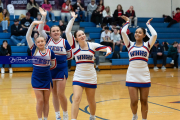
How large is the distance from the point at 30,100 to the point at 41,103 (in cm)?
260

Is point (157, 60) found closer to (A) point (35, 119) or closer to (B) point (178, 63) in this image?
(B) point (178, 63)

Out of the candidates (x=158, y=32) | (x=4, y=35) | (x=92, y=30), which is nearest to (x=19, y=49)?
(x=4, y=35)

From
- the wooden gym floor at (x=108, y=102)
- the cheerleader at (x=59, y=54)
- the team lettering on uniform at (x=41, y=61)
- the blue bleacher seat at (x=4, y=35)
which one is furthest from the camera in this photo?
the blue bleacher seat at (x=4, y=35)

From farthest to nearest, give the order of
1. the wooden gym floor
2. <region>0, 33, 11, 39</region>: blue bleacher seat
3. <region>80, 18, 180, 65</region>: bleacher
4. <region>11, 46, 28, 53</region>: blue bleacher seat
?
<region>0, 33, 11, 39</region>: blue bleacher seat → <region>80, 18, 180, 65</region>: bleacher → <region>11, 46, 28, 53</region>: blue bleacher seat → the wooden gym floor

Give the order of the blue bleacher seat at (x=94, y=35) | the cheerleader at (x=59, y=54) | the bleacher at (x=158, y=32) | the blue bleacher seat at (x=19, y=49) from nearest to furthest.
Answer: the cheerleader at (x=59, y=54) → the blue bleacher seat at (x=19, y=49) → the bleacher at (x=158, y=32) → the blue bleacher seat at (x=94, y=35)

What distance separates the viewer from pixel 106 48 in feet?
15.9

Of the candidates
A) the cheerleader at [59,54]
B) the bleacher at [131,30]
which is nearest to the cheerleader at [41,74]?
the cheerleader at [59,54]

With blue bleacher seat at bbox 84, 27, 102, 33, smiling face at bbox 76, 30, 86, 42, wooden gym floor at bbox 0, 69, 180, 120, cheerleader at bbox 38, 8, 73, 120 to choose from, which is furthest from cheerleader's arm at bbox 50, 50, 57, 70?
blue bleacher seat at bbox 84, 27, 102, 33

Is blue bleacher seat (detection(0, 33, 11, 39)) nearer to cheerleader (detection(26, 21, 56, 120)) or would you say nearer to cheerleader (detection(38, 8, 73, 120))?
cheerleader (detection(38, 8, 73, 120))

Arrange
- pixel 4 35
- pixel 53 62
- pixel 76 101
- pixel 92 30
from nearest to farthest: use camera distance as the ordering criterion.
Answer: pixel 76 101
pixel 53 62
pixel 4 35
pixel 92 30

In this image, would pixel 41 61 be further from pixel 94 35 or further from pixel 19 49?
pixel 94 35

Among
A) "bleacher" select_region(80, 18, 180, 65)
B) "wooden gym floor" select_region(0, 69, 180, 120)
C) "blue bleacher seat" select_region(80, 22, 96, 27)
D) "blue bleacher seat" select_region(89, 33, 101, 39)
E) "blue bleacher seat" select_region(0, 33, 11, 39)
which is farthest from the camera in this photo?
"blue bleacher seat" select_region(80, 22, 96, 27)

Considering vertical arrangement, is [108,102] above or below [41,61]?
below

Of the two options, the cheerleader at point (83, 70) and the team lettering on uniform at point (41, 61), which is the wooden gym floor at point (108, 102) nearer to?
the cheerleader at point (83, 70)
